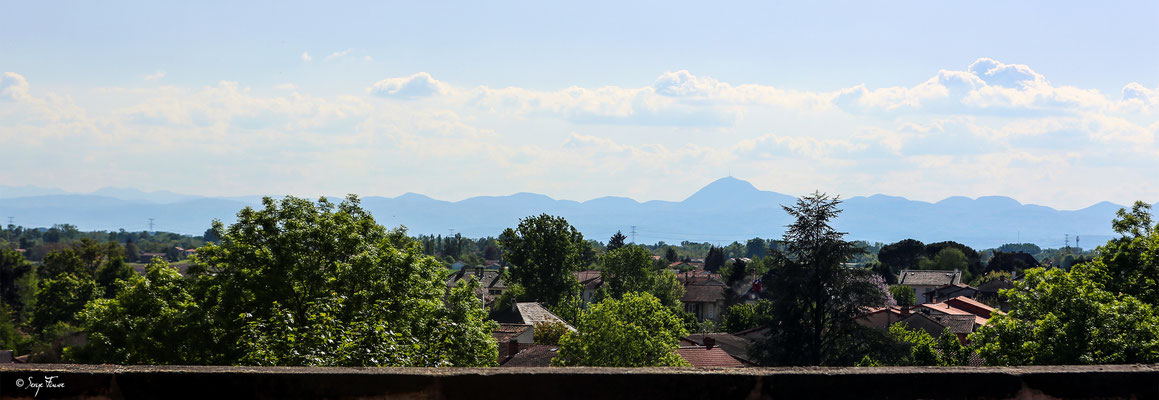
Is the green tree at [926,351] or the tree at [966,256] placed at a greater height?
the tree at [966,256]

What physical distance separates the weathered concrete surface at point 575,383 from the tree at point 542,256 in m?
Result: 60.5

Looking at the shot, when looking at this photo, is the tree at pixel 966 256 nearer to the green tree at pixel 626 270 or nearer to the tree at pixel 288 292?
the green tree at pixel 626 270

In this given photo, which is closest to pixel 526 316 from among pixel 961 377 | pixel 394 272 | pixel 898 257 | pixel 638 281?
pixel 638 281

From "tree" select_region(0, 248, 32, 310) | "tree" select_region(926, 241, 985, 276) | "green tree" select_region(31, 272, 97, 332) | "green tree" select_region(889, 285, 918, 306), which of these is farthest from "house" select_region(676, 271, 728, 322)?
"tree" select_region(0, 248, 32, 310)

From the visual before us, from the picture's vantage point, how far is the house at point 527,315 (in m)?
52.8

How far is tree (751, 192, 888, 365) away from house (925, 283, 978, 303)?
58613 millimetres

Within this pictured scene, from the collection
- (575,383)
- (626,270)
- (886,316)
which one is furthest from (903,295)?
(575,383)

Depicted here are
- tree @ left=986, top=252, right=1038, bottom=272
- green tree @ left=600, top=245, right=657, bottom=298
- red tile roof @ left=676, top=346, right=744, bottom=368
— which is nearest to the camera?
red tile roof @ left=676, top=346, right=744, bottom=368

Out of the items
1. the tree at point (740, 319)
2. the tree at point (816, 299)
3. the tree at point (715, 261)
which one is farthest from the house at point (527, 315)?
the tree at point (715, 261)

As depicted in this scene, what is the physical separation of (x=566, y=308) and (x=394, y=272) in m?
40.7

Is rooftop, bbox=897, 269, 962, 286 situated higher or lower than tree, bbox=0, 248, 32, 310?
higher

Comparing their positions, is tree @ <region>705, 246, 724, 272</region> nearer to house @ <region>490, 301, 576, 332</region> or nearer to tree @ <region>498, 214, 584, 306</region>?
tree @ <region>498, 214, 584, 306</region>

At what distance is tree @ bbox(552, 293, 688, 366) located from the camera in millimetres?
29922

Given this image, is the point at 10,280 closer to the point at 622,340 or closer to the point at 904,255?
the point at 622,340
